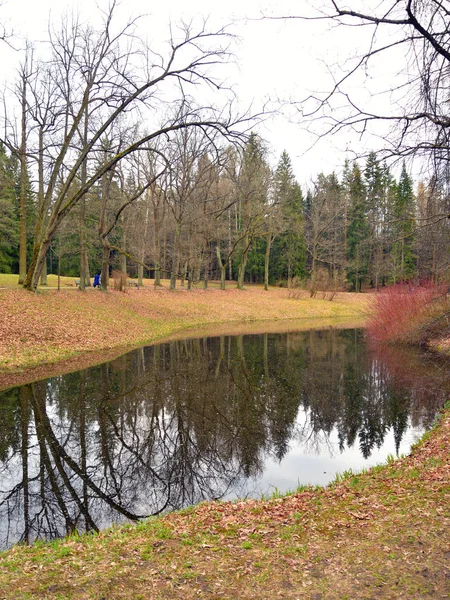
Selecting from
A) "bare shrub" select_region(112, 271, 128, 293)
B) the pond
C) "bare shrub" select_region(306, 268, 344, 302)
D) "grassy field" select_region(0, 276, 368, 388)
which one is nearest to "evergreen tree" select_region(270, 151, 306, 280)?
"bare shrub" select_region(306, 268, 344, 302)

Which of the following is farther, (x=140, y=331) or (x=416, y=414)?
(x=140, y=331)

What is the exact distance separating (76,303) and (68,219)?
1243 centimetres

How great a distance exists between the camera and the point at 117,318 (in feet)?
72.5

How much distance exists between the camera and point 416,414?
1081cm

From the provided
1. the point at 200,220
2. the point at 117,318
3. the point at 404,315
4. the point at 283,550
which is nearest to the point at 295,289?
the point at 200,220

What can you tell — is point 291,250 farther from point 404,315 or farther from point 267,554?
point 267,554

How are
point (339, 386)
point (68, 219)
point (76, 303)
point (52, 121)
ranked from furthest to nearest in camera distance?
point (68, 219)
point (76, 303)
point (52, 121)
point (339, 386)

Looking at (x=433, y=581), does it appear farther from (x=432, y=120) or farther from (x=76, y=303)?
(x=76, y=303)

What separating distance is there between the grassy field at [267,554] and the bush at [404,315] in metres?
12.6

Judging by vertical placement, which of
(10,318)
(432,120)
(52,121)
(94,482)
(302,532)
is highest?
(52,121)

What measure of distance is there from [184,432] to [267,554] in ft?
16.6

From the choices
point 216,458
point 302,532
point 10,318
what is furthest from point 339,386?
point 10,318

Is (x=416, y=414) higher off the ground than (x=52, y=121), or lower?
lower

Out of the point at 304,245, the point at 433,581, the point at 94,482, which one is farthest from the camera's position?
the point at 304,245
